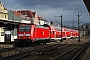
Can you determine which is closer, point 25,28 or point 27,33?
point 27,33

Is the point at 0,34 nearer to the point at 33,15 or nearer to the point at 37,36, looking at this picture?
the point at 37,36

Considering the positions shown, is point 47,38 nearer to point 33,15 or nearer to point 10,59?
point 10,59

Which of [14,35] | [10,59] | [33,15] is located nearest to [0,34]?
[14,35]

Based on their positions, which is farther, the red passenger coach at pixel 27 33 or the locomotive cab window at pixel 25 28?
the locomotive cab window at pixel 25 28

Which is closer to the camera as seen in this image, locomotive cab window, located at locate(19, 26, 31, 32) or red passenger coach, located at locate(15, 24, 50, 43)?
red passenger coach, located at locate(15, 24, 50, 43)

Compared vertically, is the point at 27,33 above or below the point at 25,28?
below

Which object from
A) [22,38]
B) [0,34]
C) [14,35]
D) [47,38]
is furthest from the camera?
[0,34]

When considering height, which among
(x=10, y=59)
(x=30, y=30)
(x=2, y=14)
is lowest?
(x=10, y=59)

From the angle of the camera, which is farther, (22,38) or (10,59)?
(22,38)

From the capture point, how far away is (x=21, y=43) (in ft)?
102

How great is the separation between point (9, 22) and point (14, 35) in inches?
1034

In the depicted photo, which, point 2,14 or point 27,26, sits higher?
point 2,14

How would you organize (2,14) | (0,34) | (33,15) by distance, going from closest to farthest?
(0,34) < (2,14) < (33,15)

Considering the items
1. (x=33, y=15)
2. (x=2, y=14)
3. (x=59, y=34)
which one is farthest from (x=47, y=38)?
(x=33, y=15)
